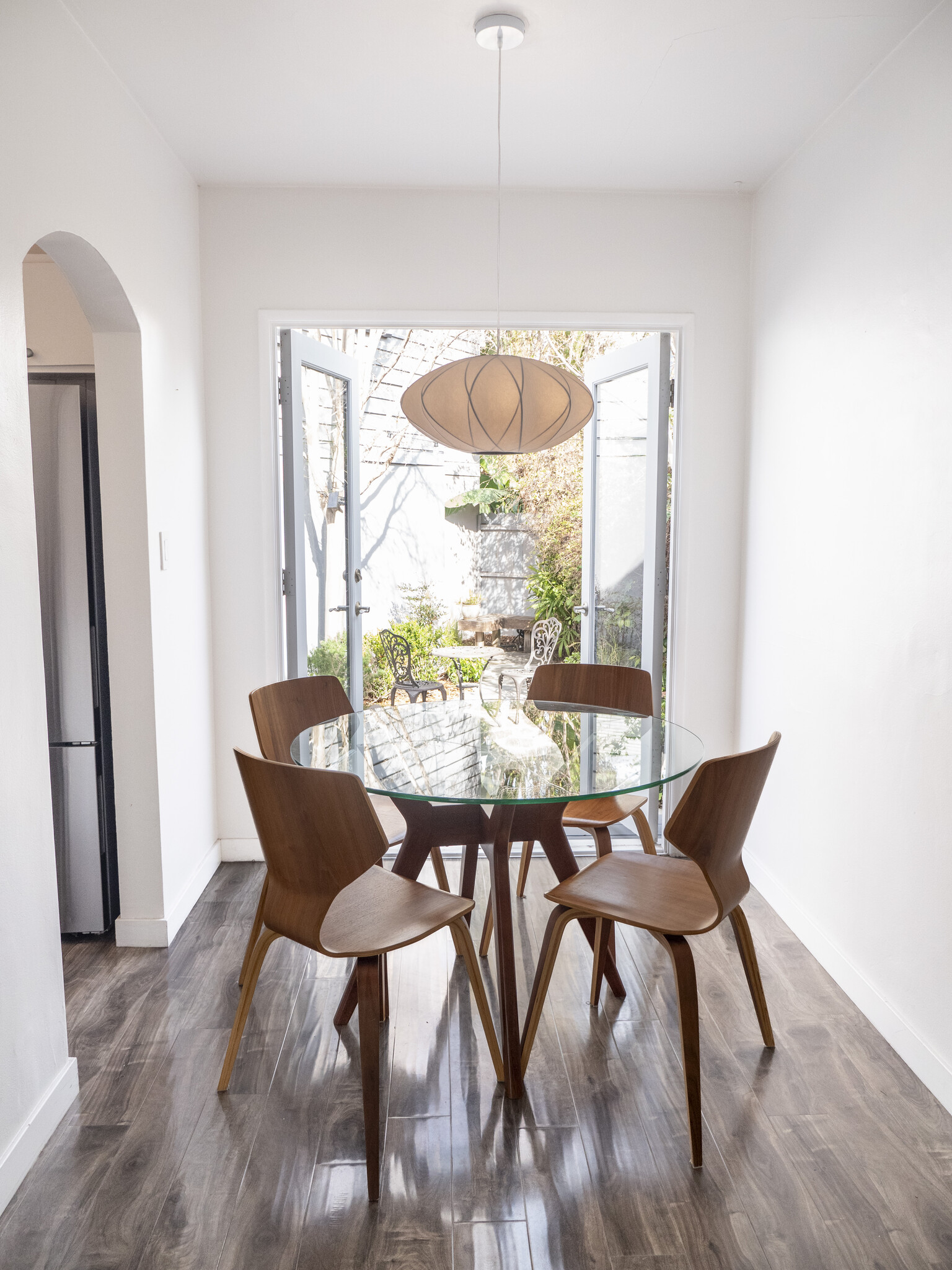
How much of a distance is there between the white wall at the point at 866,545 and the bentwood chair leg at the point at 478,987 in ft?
3.56

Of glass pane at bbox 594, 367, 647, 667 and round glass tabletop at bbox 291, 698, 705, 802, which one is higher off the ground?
glass pane at bbox 594, 367, 647, 667

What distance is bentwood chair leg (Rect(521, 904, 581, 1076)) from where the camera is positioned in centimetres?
210

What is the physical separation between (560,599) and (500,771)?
614 cm

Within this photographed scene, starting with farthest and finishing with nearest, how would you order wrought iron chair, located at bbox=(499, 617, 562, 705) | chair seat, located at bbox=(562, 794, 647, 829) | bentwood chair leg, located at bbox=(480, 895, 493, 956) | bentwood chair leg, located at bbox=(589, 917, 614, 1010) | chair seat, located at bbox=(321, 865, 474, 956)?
wrought iron chair, located at bbox=(499, 617, 562, 705) < bentwood chair leg, located at bbox=(480, 895, 493, 956) < chair seat, located at bbox=(562, 794, 647, 829) < bentwood chair leg, located at bbox=(589, 917, 614, 1010) < chair seat, located at bbox=(321, 865, 474, 956)

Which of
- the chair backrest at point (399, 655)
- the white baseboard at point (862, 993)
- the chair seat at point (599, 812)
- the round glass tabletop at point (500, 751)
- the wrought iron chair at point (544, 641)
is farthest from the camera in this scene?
the wrought iron chair at point (544, 641)

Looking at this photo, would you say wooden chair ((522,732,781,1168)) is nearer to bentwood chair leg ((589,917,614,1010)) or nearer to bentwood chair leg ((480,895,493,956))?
bentwood chair leg ((589,917,614,1010))

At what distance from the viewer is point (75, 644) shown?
2.88m

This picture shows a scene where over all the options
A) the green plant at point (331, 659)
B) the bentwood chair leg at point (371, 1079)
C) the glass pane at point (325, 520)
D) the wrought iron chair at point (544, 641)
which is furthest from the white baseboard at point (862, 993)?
the wrought iron chair at point (544, 641)

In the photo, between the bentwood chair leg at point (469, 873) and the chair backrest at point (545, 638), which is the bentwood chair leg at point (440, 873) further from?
the chair backrest at point (545, 638)

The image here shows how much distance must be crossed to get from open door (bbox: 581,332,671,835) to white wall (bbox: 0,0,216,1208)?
1789 mm

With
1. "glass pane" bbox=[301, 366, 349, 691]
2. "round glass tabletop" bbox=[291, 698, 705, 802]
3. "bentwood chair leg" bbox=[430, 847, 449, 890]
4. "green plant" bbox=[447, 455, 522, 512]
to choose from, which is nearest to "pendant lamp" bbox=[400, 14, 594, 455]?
"round glass tabletop" bbox=[291, 698, 705, 802]

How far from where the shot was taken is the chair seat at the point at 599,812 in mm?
2701

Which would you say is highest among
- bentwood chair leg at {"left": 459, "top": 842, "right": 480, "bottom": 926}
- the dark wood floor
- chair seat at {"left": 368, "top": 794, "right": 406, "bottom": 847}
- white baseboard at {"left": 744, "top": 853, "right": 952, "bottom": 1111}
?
chair seat at {"left": 368, "top": 794, "right": 406, "bottom": 847}

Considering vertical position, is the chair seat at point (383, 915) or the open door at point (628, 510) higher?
the open door at point (628, 510)
